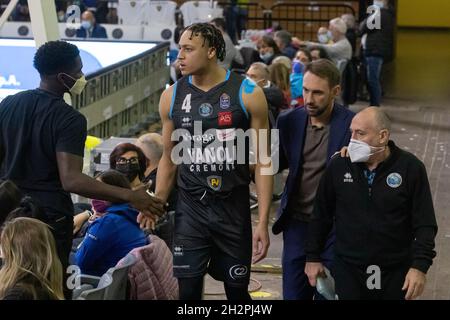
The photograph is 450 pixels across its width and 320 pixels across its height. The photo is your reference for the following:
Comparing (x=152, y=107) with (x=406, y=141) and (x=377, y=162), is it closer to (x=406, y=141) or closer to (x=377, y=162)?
(x=406, y=141)

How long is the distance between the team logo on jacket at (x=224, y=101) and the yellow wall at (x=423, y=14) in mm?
29644

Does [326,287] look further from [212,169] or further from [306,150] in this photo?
[212,169]

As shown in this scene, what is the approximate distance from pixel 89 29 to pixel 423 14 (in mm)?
16746

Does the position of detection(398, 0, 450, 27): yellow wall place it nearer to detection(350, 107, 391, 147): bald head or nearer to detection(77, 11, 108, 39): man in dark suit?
detection(77, 11, 108, 39): man in dark suit

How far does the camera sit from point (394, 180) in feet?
18.4

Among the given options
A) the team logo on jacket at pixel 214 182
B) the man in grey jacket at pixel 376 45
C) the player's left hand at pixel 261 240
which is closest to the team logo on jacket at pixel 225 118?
the team logo on jacket at pixel 214 182

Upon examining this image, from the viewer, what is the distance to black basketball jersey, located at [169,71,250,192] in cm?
593

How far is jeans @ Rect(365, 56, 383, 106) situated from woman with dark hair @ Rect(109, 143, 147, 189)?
36.2 feet

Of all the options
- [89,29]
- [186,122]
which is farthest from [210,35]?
[89,29]

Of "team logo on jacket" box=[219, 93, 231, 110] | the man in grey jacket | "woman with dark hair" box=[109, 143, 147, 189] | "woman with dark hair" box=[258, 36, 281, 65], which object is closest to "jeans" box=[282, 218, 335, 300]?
"team logo on jacket" box=[219, 93, 231, 110]

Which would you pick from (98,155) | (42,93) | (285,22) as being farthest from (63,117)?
(285,22)

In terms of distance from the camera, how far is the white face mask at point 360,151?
560 cm

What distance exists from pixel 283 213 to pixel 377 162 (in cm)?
83

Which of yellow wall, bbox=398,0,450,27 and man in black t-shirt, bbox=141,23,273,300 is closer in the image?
man in black t-shirt, bbox=141,23,273,300
